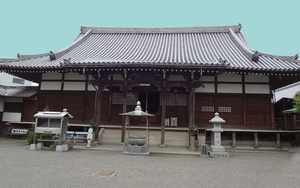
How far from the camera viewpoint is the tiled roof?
481 inches

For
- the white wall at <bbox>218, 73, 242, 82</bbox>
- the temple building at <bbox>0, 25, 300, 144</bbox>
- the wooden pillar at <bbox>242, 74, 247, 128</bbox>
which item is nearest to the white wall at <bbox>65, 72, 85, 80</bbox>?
the temple building at <bbox>0, 25, 300, 144</bbox>

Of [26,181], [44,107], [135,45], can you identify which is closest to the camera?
[26,181]

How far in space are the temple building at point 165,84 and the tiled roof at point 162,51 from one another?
0.20 feet

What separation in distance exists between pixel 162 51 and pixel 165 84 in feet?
14.9

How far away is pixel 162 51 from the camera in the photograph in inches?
628

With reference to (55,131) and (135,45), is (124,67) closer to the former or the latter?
(55,131)

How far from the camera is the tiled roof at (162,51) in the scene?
12.2 m

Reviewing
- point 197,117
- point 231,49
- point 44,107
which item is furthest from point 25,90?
point 231,49

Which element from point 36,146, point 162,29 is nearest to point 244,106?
point 162,29

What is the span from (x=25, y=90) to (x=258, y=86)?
1422 centimetres

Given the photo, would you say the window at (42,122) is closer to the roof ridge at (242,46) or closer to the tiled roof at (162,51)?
the tiled roof at (162,51)

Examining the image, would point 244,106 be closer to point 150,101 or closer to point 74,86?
point 150,101

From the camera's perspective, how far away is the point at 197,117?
1350 centimetres

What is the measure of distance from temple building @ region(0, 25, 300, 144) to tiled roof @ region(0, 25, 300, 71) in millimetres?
60
